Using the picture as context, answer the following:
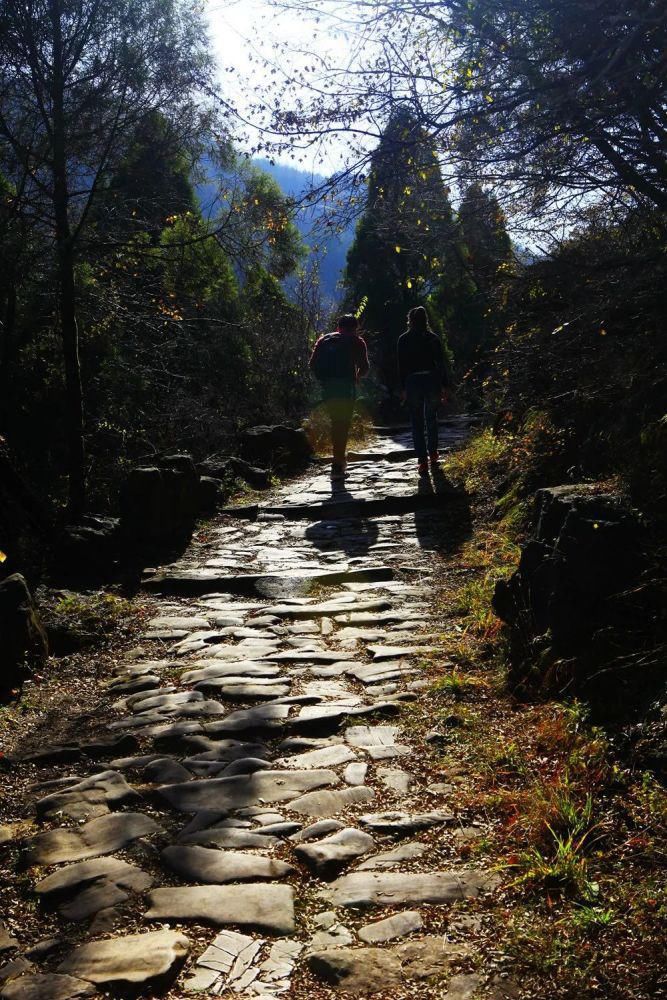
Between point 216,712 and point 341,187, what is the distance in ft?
11.6

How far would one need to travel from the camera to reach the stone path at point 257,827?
263 cm

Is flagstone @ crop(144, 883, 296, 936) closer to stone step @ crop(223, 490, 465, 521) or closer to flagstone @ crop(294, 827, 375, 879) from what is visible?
flagstone @ crop(294, 827, 375, 879)

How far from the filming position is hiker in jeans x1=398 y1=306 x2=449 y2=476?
1084cm

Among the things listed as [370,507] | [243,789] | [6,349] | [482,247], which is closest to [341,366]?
[370,507]

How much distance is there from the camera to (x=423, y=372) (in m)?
10.8

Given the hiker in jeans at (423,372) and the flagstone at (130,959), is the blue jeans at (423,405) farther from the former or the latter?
the flagstone at (130,959)

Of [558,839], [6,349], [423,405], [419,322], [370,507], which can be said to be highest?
[419,322]

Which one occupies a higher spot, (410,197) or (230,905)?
(410,197)

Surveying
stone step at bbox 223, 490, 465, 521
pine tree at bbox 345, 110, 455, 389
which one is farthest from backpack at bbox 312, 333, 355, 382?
pine tree at bbox 345, 110, 455, 389

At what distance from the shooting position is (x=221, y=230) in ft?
31.9

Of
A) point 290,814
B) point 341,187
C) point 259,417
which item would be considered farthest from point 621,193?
point 259,417

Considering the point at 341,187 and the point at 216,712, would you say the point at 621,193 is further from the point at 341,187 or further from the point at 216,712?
the point at 216,712

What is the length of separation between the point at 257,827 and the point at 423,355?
8.11 m

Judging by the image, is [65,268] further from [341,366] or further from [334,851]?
[334,851]
